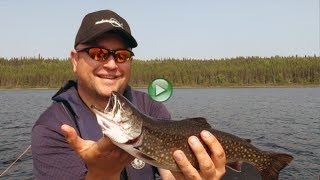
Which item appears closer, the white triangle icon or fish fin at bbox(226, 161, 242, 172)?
fish fin at bbox(226, 161, 242, 172)

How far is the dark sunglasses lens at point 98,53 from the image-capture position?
4.99 metres

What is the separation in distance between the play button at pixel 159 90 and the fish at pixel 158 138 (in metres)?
2.18

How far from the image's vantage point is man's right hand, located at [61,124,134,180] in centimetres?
353

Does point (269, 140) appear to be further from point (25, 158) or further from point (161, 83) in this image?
point (161, 83)

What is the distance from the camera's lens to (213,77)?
166m

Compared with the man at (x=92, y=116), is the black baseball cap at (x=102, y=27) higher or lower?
higher

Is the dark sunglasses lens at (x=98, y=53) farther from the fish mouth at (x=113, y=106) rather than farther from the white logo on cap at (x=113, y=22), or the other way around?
the fish mouth at (x=113, y=106)

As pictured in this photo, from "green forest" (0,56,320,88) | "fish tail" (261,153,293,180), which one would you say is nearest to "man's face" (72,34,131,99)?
"fish tail" (261,153,293,180)

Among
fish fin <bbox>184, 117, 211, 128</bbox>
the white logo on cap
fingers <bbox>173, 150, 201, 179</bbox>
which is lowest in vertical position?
fingers <bbox>173, 150, 201, 179</bbox>

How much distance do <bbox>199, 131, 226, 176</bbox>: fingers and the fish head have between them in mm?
842

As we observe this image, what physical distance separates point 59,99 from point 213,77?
533 ft

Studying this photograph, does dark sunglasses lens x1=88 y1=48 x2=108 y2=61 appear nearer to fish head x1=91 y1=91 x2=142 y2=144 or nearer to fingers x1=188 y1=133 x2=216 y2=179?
fish head x1=91 y1=91 x2=142 y2=144

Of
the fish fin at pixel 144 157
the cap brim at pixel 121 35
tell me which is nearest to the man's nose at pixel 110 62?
the cap brim at pixel 121 35

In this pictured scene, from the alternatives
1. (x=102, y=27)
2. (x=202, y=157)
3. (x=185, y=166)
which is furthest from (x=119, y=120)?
(x=102, y=27)
